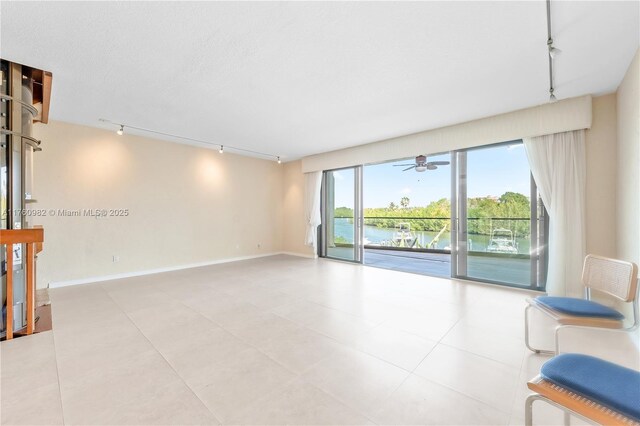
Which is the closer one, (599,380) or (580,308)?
(599,380)

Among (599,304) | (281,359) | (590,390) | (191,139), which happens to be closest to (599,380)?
(590,390)

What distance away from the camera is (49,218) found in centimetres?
420

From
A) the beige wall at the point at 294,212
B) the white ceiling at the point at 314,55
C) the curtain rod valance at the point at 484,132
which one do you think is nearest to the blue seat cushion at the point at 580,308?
the white ceiling at the point at 314,55

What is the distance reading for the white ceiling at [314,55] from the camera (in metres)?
1.98

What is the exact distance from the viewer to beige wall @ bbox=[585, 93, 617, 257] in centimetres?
329

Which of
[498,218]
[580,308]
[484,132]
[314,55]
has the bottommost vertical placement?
[580,308]

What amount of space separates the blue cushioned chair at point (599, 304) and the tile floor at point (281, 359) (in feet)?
1.42

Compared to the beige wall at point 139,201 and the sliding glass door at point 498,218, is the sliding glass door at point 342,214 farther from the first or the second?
the sliding glass door at point 498,218

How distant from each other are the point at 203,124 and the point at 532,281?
5871 millimetres

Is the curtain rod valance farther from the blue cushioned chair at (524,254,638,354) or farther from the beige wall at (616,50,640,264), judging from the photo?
the blue cushioned chair at (524,254,638,354)

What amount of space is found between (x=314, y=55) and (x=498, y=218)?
3.82 meters

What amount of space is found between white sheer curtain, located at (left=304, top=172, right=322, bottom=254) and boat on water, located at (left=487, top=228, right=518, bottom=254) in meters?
3.88

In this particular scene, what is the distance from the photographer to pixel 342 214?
22.1 feet

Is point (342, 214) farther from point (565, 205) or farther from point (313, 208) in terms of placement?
point (565, 205)
